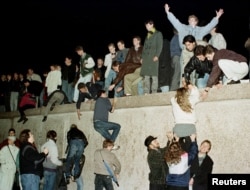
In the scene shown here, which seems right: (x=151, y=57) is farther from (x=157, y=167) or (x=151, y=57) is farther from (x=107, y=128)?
(x=157, y=167)

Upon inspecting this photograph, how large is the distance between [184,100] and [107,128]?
10.3 ft

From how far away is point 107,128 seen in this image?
9578 mm

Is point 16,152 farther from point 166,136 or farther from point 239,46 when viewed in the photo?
point 239,46

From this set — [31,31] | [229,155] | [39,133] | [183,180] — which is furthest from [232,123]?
[31,31]

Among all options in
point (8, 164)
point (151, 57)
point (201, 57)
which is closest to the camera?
point (201, 57)

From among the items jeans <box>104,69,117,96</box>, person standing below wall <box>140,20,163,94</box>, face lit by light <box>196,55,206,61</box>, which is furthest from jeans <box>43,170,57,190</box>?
face lit by light <box>196,55,206,61</box>

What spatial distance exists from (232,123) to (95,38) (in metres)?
22.1

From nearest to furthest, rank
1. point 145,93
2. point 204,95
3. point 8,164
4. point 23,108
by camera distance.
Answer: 1. point 204,95
2. point 145,93
3. point 8,164
4. point 23,108

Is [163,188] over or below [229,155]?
below

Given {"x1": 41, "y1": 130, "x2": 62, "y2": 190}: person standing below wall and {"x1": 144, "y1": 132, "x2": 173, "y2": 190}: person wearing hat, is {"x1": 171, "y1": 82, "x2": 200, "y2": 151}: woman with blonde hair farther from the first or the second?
{"x1": 41, "y1": 130, "x2": 62, "y2": 190}: person standing below wall

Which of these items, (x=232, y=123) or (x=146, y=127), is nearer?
(x=232, y=123)

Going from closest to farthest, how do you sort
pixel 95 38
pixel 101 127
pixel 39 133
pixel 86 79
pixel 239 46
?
1. pixel 101 127
2. pixel 86 79
3. pixel 39 133
4. pixel 239 46
5. pixel 95 38

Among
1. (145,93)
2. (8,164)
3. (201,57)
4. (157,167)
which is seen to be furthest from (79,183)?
(201,57)

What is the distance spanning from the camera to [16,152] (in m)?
10.2
